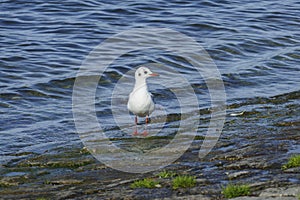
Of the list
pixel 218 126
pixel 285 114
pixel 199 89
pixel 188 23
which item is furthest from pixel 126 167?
pixel 188 23

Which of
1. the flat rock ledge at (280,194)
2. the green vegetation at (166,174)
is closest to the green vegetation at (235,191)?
the flat rock ledge at (280,194)

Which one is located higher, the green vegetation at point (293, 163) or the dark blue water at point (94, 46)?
the dark blue water at point (94, 46)

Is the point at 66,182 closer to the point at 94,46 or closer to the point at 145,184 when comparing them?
the point at 145,184

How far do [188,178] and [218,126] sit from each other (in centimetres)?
481

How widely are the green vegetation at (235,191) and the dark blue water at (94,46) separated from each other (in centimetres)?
522

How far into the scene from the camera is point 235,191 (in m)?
7.43

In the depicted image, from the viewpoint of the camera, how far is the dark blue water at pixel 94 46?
15227 mm

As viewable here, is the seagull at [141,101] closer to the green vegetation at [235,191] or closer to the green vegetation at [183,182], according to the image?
the green vegetation at [183,182]

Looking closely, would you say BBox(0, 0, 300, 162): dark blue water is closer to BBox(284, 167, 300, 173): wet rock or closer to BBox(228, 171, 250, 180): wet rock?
BBox(228, 171, 250, 180): wet rock

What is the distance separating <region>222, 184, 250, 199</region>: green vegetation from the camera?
7402mm

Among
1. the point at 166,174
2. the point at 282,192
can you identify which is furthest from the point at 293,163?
the point at 166,174

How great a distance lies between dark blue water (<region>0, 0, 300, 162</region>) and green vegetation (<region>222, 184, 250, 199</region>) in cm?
522

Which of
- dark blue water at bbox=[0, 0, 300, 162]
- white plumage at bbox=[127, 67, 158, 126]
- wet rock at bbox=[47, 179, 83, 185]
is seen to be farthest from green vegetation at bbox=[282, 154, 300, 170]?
dark blue water at bbox=[0, 0, 300, 162]

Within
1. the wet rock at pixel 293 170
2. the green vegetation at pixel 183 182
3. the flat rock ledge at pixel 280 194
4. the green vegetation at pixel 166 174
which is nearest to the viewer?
the flat rock ledge at pixel 280 194
